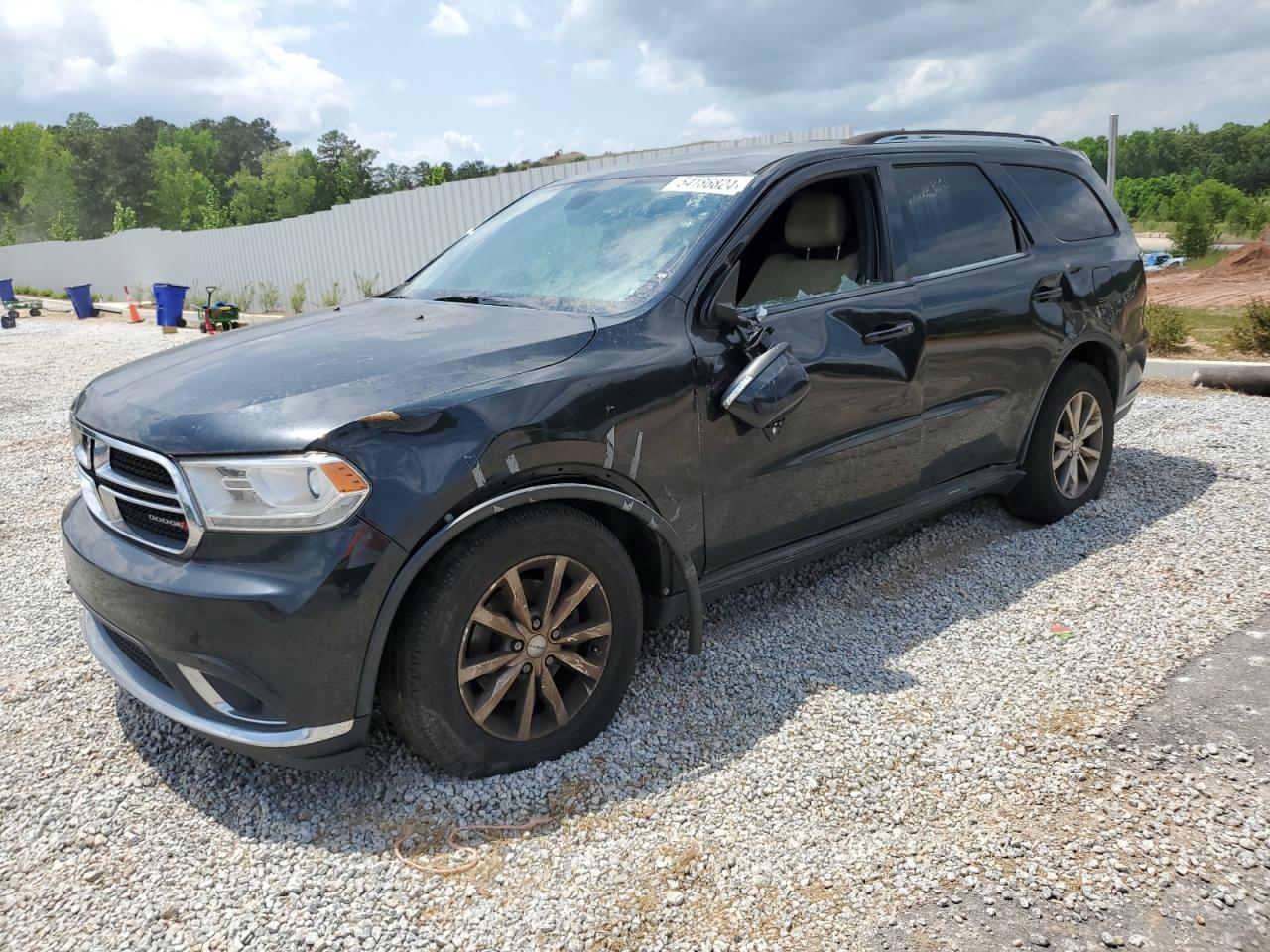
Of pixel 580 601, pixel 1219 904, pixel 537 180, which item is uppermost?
pixel 537 180

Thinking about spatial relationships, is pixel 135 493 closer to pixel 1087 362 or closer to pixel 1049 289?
pixel 1049 289

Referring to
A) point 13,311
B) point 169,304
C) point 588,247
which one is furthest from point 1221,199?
point 588,247

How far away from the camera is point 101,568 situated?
2824 millimetres

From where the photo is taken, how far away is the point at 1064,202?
→ 5.09m

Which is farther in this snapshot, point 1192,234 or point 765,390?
point 1192,234

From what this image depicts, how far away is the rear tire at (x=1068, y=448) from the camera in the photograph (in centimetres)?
493

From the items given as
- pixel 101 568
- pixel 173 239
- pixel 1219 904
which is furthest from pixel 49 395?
pixel 173 239

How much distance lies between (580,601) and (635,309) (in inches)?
39.2

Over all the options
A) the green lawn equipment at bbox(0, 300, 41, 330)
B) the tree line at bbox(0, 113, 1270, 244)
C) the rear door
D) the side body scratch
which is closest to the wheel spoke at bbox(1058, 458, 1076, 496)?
the rear door

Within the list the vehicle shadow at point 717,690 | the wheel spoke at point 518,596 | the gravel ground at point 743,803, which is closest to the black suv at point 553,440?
the wheel spoke at point 518,596

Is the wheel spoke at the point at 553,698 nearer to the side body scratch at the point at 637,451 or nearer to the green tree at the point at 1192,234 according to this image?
the side body scratch at the point at 637,451

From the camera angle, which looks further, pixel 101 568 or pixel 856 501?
pixel 856 501

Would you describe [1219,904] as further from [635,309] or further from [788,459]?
[635,309]

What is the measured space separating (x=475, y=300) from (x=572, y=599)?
138 centimetres
